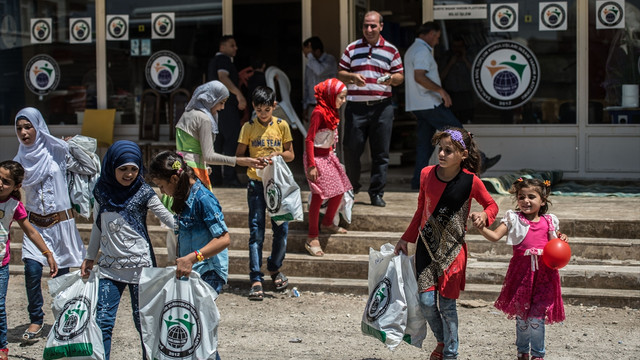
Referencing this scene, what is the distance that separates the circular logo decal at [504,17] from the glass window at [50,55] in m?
5.54

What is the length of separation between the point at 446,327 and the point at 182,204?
1.81 meters

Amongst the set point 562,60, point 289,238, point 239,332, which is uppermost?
point 562,60

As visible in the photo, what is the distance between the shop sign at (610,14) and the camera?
10008mm

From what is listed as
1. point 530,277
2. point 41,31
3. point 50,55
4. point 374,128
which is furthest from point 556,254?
point 41,31

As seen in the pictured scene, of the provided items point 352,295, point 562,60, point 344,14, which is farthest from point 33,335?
point 562,60

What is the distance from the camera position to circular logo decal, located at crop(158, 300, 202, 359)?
4.45 m

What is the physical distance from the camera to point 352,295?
287 inches

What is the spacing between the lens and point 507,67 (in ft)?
→ 33.5

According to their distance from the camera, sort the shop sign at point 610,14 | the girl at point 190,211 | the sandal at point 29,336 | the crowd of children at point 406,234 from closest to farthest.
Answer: the girl at point 190,211
the crowd of children at point 406,234
the sandal at point 29,336
the shop sign at point 610,14

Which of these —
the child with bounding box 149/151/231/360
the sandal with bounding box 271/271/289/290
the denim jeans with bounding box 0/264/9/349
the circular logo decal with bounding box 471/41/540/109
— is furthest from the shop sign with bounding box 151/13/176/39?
the child with bounding box 149/151/231/360

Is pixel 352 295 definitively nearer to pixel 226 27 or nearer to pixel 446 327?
pixel 446 327

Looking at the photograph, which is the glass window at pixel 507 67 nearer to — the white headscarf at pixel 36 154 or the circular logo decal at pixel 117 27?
the circular logo decal at pixel 117 27

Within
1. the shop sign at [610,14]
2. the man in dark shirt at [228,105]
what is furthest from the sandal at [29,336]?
the shop sign at [610,14]

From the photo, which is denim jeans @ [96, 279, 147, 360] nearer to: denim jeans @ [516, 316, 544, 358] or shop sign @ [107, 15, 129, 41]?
denim jeans @ [516, 316, 544, 358]
